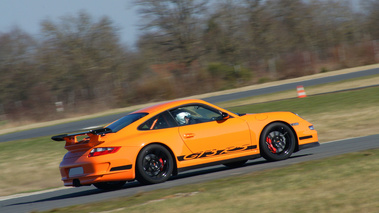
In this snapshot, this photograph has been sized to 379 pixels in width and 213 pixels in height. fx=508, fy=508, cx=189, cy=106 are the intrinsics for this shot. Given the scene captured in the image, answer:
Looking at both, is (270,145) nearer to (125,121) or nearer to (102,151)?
(125,121)

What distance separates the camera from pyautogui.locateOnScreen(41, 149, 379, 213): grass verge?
5324mm

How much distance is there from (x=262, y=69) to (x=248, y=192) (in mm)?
37433

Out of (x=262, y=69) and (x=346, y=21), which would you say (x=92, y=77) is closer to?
(x=262, y=69)

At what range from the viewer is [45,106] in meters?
37.0

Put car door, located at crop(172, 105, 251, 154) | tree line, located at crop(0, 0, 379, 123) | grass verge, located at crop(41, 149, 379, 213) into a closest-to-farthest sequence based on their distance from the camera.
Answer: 1. grass verge, located at crop(41, 149, 379, 213)
2. car door, located at crop(172, 105, 251, 154)
3. tree line, located at crop(0, 0, 379, 123)

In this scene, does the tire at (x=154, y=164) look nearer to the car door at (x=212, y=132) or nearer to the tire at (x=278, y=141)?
the car door at (x=212, y=132)

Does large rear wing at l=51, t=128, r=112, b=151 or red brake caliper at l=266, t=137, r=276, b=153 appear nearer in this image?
large rear wing at l=51, t=128, r=112, b=151

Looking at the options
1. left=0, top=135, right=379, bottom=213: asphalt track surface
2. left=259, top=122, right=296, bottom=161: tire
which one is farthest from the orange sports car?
left=0, top=135, right=379, bottom=213: asphalt track surface

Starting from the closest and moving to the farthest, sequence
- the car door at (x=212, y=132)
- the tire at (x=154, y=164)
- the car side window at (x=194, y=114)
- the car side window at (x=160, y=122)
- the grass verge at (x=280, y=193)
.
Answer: the grass verge at (x=280, y=193) < the tire at (x=154, y=164) < the car side window at (x=160, y=122) < the car door at (x=212, y=132) < the car side window at (x=194, y=114)

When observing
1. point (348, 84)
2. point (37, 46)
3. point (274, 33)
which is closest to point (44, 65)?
point (37, 46)

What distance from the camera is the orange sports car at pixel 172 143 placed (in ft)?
25.9

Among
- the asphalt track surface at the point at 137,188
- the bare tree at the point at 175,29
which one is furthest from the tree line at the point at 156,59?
the asphalt track surface at the point at 137,188

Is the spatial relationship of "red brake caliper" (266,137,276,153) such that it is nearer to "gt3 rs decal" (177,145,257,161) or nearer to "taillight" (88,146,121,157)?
"gt3 rs decal" (177,145,257,161)

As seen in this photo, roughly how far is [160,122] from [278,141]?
218 centimetres
